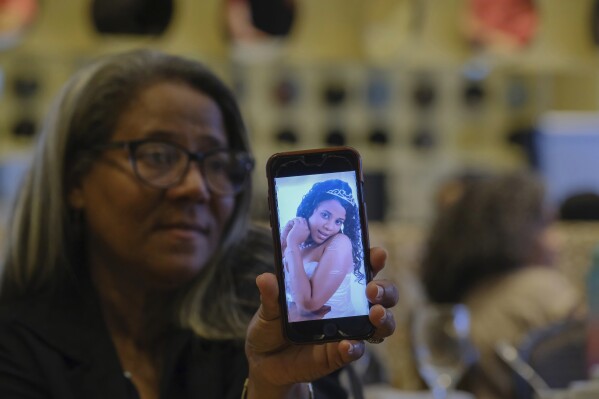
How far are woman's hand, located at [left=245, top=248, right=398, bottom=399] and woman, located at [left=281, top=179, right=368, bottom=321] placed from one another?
0.02 m

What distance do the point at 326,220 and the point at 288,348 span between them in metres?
0.14

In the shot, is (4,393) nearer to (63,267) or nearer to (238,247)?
(63,267)

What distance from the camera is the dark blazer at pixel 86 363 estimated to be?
1442mm

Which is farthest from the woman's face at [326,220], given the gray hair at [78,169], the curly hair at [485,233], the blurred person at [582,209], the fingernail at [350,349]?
the blurred person at [582,209]

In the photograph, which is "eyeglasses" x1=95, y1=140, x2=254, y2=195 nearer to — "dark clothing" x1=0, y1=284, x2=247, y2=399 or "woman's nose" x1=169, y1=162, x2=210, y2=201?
"woman's nose" x1=169, y1=162, x2=210, y2=201

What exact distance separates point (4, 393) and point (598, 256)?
38.5 inches

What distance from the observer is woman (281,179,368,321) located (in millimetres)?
1002

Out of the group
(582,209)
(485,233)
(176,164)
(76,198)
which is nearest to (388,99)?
(582,209)

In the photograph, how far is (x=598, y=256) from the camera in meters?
1.77

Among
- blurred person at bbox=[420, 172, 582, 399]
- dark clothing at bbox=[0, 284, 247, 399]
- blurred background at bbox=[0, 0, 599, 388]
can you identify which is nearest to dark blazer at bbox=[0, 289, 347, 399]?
dark clothing at bbox=[0, 284, 247, 399]

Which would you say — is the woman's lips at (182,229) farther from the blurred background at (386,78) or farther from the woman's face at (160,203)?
the blurred background at (386,78)

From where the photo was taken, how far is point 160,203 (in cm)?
149

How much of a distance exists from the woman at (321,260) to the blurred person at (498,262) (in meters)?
2.02

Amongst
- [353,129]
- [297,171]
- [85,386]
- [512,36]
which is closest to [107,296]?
[85,386]
